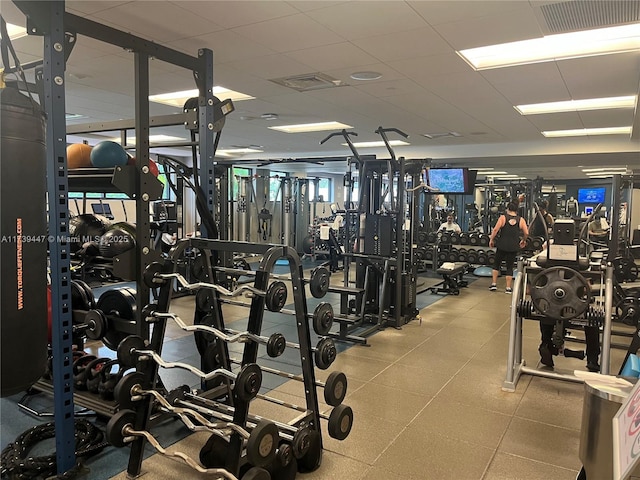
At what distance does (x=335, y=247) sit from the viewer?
10.3m

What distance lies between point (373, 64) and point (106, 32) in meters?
2.54

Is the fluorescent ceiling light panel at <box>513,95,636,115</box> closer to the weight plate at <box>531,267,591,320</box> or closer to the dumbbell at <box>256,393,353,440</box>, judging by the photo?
the weight plate at <box>531,267,591,320</box>

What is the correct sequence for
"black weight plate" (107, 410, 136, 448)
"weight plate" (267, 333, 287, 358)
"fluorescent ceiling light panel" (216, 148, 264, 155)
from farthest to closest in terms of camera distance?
"fluorescent ceiling light panel" (216, 148, 264, 155) → "black weight plate" (107, 410, 136, 448) → "weight plate" (267, 333, 287, 358)

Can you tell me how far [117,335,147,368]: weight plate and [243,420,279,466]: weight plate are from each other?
2.76ft

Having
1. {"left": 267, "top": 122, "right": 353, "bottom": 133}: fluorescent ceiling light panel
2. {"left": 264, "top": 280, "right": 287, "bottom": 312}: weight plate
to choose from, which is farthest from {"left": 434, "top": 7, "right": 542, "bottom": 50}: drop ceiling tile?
{"left": 267, "top": 122, "right": 353, "bottom": 133}: fluorescent ceiling light panel

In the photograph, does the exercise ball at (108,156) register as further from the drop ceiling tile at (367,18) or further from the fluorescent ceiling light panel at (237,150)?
the fluorescent ceiling light panel at (237,150)

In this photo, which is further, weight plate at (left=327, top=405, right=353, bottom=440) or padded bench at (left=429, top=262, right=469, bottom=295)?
padded bench at (left=429, top=262, right=469, bottom=295)

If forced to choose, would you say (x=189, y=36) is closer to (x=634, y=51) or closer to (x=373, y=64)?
(x=373, y=64)

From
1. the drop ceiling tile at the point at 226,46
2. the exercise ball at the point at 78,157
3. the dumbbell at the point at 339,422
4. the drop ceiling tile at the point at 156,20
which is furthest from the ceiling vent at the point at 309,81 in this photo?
the dumbbell at the point at 339,422

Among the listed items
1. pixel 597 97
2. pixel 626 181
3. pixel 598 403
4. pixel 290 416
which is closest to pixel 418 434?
pixel 290 416

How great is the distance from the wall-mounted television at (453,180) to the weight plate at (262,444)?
7.38 meters

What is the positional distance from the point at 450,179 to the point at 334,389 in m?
7.34

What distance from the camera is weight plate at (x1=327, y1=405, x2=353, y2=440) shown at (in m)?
2.36

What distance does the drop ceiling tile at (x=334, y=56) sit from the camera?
3863 mm
